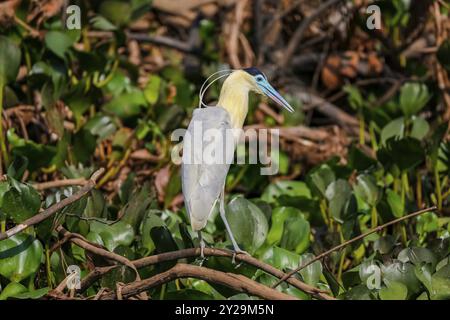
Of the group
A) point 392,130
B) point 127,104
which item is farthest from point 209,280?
point 127,104

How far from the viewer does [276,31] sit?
21.3 ft

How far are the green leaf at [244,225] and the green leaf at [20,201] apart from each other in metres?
0.75

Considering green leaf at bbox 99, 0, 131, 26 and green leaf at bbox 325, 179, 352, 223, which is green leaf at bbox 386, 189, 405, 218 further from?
green leaf at bbox 99, 0, 131, 26

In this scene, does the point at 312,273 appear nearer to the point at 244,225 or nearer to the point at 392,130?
the point at 244,225

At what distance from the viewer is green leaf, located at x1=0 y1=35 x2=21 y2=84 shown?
4.64m

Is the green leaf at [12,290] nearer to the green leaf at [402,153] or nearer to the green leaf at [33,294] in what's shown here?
the green leaf at [33,294]

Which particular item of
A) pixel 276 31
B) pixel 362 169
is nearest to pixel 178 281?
pixel 362 169

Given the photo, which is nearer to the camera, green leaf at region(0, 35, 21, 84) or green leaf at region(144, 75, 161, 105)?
green leaf at region(0, 35, 21, 84)

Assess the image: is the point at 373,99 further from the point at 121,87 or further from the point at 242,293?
the point at 242,293

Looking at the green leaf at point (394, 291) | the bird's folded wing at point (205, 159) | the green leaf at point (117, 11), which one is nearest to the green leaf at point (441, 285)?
the green leaf at point (394, 291)

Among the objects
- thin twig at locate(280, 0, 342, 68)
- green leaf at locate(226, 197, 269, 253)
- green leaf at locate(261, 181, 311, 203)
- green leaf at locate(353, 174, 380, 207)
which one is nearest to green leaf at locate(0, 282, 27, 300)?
green leaf at locate(226, 197, 269, 253)

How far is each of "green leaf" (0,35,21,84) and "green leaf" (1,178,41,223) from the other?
4.25 feet

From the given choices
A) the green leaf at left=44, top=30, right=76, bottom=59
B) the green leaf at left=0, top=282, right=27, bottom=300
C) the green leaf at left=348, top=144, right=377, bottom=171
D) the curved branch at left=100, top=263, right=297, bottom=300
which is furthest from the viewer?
the green leaf at left=44, top=30, right=76, bottom=59

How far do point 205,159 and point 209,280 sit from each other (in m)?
0.43
